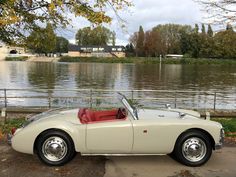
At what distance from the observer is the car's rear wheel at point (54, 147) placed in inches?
232

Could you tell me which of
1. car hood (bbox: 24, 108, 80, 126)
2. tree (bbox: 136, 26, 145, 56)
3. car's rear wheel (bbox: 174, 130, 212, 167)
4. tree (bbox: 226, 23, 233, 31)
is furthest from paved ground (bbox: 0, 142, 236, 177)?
tree (bbox: 136, 26, 145, 56)

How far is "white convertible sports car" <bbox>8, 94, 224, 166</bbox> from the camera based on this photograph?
5.87 meters

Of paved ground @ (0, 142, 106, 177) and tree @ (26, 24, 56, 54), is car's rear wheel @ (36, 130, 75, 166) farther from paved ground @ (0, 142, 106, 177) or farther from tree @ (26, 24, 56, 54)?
tree @ (26, 24, 56, 54)

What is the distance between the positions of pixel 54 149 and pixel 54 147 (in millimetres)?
34

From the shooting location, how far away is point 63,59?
5497 inches

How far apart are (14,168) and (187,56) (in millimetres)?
124964

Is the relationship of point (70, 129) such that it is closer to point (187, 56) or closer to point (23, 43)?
point (23, 43)

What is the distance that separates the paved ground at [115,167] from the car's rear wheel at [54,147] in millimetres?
128

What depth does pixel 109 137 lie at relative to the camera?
5855 mm

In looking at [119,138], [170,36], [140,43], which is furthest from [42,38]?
[170,36]

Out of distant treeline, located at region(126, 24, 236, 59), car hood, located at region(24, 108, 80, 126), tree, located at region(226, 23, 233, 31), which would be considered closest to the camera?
car hood, located at region(24, 108, 80, 126)

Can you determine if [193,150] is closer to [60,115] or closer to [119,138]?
[119,138]

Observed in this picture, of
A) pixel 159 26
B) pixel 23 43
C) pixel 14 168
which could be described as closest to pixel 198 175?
pixel 14 168

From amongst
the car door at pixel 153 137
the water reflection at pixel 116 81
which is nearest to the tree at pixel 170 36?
the water reflection at pixel 116 81
